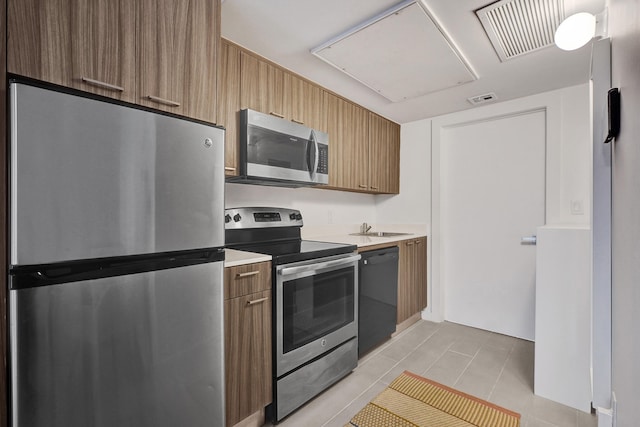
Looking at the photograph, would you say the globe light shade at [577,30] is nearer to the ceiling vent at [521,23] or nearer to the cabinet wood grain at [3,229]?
the ceiling vent at [521,23]

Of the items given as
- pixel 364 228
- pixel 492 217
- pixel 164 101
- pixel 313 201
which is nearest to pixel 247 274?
pixel 164 101

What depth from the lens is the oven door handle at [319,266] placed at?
164cm

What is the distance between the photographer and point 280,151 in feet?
6.56

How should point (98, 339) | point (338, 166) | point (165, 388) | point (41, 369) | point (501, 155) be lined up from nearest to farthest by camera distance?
1. point (41, 369)
2. point (98, 339)
3. point (165, 388)
4. point (338, 166)
5. point (501, 155)

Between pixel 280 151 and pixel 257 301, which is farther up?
pixel 280 151

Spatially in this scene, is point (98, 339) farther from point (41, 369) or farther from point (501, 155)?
point (501, 155)

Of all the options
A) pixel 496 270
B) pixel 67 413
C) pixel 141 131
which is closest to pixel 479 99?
pixel 496 270

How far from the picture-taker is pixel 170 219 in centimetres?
117

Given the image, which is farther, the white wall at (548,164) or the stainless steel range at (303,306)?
the white wall at (548,164)

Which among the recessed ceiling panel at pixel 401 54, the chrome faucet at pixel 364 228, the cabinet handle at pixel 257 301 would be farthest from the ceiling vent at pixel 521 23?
the chrome faucet at pixel 364 228

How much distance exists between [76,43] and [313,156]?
1.47 m

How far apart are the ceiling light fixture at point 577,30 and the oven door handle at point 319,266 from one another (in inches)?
64.8

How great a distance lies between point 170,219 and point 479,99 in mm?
2822

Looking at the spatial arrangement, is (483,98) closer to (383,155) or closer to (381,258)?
(383,155)
